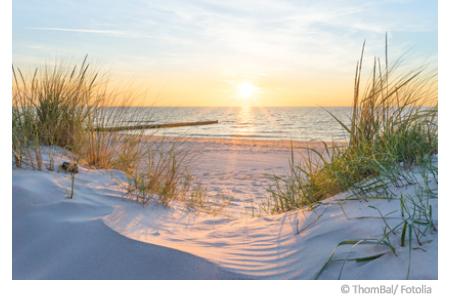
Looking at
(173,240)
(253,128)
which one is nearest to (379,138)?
(173,240)

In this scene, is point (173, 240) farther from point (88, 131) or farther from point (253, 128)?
point (253, 128)

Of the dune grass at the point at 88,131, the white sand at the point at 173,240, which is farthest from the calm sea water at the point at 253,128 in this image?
the white sand at the point at 173,240

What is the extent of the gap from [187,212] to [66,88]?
6.20 feet

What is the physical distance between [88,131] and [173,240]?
71.7 inches

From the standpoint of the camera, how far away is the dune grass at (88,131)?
3.16 meters

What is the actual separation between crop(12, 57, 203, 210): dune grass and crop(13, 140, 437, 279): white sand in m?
0.53

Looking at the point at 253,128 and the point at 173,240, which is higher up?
the point at 253,128

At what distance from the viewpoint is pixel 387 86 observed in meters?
3.07

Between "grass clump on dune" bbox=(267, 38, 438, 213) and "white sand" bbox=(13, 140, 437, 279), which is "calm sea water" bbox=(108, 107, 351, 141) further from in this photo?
"white sand" bbox=(13, 140, 437, 279)

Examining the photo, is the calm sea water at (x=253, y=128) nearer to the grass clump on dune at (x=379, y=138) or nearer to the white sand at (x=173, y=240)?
the grass clump on dune at (x=379, y=138)

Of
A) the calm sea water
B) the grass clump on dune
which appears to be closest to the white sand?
the grass clump on dune

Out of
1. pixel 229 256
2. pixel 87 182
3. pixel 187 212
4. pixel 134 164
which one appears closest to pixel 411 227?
pixel 229 256

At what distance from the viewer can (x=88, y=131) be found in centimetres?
351

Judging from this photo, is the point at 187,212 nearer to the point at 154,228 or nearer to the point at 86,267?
the point at 154,228
